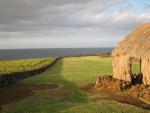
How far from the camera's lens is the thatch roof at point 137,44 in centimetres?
Result: 2706

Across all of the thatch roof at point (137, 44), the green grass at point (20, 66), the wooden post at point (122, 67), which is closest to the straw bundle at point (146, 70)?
the thatch roof at point (137, 44)

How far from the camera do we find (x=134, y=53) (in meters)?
27.7

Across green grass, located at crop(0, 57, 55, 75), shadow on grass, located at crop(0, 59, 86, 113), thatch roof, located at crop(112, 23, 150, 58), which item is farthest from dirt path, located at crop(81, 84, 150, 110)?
green grass, located at crop(0, 57, 55, 75)

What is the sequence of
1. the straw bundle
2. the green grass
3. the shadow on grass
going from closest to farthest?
the shadow on grass, the straw bundle, the green grass

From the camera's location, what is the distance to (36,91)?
89.0 feet

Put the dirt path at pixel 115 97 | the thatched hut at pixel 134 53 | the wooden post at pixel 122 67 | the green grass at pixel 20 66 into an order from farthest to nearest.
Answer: the green grass at pixel 20 66 → the wooden post at pixel 122 67 → the thatched hut at pixel 134 53 → the dirt path at pixel 115 97

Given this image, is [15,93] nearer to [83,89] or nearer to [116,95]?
[83,89]

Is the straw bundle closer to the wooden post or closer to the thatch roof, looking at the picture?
the thatch roof

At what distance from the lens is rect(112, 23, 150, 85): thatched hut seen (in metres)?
26.7

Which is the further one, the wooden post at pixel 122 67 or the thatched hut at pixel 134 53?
the wooden post at pixel 122 67

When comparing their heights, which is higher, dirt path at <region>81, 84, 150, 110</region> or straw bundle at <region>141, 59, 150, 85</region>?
straw bundle at <region>141, 59, 150, 85</region>

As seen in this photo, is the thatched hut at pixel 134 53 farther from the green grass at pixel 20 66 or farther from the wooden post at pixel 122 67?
the green grass at pixel 20 66

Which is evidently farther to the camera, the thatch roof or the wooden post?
the wooden post

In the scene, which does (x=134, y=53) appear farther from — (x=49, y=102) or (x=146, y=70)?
(x=49, y=102)
